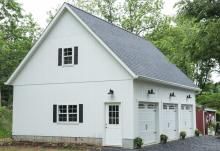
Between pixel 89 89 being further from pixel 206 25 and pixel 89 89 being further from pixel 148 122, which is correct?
pixel 206 25

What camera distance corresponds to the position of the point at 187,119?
89.1 feet

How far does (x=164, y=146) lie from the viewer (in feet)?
66.5

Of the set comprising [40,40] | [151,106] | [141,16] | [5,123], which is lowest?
[5,123]

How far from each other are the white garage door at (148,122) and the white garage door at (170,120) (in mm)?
1145

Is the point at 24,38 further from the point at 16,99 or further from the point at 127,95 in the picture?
the point at 127,95

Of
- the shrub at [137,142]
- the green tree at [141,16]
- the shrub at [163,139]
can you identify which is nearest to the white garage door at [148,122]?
the shrub at [163,139]

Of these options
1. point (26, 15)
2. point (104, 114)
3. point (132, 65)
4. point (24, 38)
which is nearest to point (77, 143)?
point (104, 114)

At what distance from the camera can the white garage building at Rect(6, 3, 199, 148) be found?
759 inches

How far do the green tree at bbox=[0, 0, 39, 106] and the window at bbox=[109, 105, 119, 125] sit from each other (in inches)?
625

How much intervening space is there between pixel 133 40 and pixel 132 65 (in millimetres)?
6315

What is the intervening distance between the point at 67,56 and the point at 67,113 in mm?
3174

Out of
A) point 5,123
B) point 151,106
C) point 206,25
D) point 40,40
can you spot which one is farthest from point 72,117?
point 5,123

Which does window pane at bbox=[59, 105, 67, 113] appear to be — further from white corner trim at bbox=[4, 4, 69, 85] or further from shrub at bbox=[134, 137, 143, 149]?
shrub at bbox=[134, 137, 143, 149]

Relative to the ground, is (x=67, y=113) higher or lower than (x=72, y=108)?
lower
